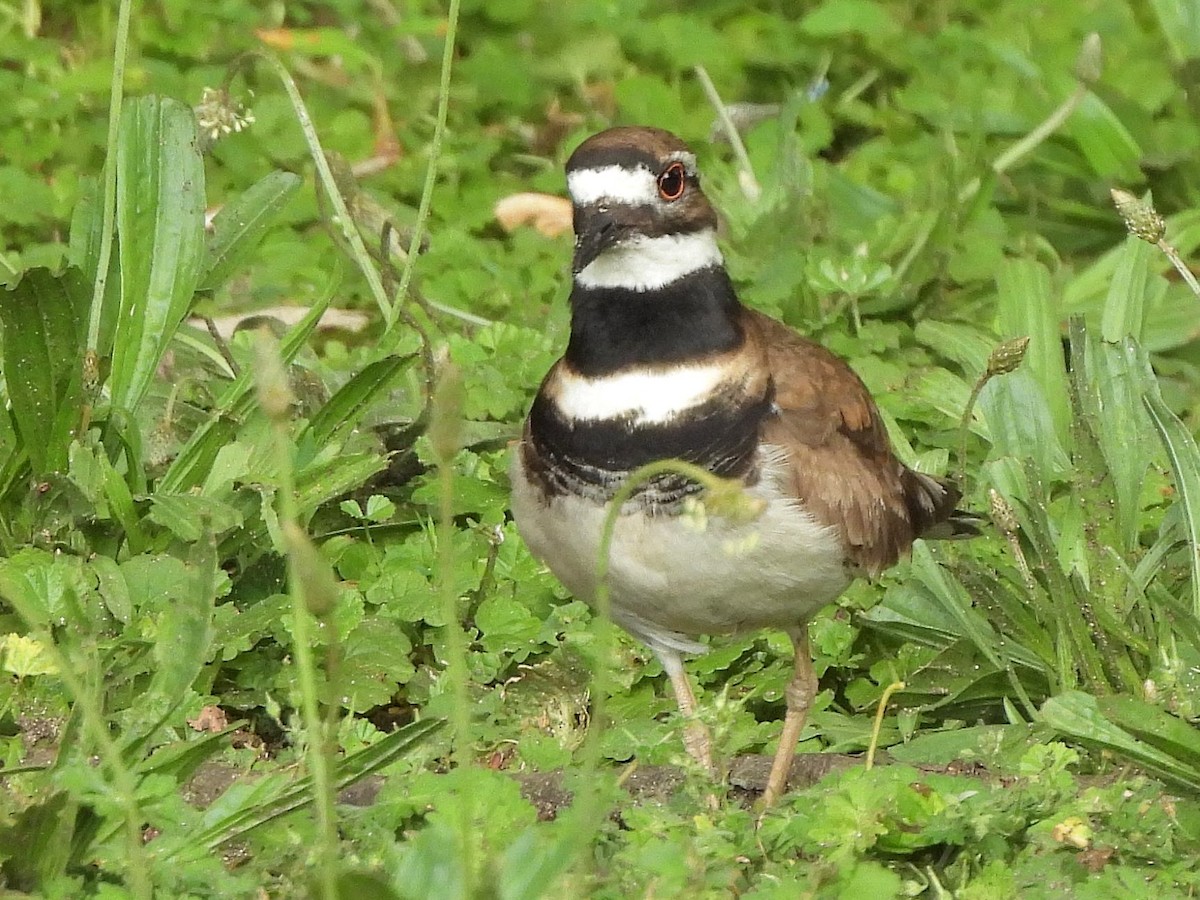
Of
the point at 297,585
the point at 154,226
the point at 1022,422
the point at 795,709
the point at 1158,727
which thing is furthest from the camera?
the point at 1022,422

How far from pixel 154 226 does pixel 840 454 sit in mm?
1814

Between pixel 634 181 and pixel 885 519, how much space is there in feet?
2.93

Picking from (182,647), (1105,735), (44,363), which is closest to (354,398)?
(44,363)

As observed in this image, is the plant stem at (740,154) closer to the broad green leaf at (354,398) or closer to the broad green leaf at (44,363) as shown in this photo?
the broad green leaf at (354,398)

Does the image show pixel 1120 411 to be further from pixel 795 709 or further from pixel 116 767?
pixel 116 767

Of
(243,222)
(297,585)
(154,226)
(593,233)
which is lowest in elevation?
(243,222)

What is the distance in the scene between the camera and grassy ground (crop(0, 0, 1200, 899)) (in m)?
3.18

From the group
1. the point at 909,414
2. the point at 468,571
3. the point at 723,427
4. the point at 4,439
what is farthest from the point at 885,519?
the point at 4,439

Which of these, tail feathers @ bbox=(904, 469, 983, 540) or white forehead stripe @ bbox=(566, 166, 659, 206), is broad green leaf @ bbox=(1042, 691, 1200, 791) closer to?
tail feathers @ bbox=(904, 469, 983, 540)

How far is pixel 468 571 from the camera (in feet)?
15.1

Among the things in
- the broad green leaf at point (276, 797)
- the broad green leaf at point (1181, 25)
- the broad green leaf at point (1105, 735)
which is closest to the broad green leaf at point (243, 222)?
the broad green leaf at point (276, 797)

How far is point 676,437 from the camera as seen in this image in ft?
12.0

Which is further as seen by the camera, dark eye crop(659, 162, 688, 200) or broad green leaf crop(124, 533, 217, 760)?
dark eye crop(659, 162, 688, 200)

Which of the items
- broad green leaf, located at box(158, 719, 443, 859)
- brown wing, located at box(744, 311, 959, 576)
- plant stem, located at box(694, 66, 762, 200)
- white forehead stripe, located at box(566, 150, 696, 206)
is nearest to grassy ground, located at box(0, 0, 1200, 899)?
broad green leaf, located at box(158, 719, 443, 859)
